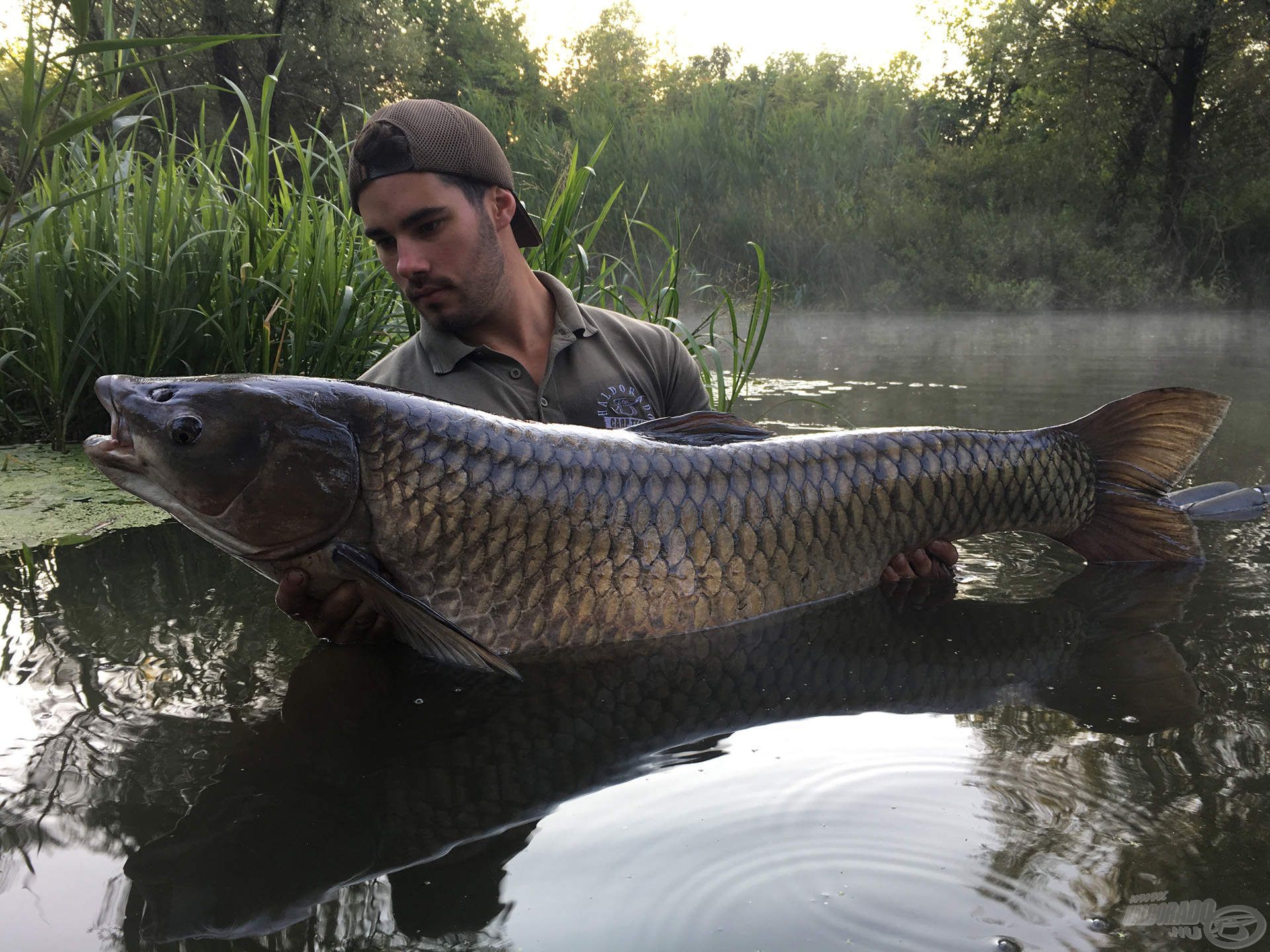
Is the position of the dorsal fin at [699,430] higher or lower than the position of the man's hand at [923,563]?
higher

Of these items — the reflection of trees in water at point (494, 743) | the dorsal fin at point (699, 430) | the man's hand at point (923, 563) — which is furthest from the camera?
the man's hand at point (923, 563)

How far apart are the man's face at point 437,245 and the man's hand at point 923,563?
1.28 metres

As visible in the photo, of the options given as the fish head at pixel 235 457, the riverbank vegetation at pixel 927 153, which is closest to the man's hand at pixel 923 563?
the fish head at pixel 235 457

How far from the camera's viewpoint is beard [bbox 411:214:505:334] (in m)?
2.71

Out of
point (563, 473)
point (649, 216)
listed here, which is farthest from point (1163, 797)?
point (649, 216)

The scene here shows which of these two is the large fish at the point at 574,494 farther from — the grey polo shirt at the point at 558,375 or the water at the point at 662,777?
the grey polo shirt at the point at 558,375

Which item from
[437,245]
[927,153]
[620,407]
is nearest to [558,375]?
[620,407]

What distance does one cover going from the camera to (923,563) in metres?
2.39

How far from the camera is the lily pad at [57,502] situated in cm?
308

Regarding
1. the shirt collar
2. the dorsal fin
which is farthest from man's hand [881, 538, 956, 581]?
the shirt collar

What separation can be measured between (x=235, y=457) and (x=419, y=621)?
0.45 m

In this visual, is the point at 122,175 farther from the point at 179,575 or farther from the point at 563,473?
the point at 563,473

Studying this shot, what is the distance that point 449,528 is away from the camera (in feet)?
6.29

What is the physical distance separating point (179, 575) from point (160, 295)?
4.29 feet
